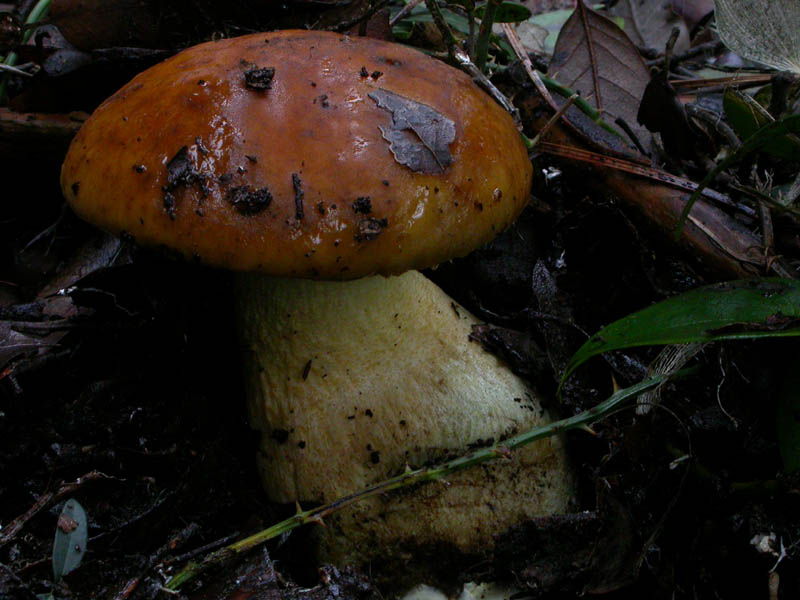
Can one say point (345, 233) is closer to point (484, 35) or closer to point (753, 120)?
point (484, 35)

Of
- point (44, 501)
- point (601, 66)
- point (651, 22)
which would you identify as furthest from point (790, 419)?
point (651, 22)

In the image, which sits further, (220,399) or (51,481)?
(220,399)

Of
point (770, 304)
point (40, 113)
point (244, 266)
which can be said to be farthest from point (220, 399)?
point (770, 304)

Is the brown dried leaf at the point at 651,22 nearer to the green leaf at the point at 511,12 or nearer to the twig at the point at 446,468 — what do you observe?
the green leaf at the point at 511,12

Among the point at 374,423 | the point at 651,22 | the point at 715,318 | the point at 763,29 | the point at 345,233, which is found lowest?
the point at 374,423

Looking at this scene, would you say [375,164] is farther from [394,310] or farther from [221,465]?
[221,465]

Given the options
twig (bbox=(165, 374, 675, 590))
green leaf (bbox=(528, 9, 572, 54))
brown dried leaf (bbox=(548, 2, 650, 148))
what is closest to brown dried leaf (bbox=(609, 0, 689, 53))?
green leaf (bbox=(528, 9, 572, 54))

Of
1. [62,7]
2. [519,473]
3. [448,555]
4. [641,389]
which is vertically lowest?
[448,555]

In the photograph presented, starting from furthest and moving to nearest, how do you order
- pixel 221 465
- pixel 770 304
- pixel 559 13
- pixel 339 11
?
pixel 559 13
pixel 339 11
pixel 221 465
pixel 770 304
